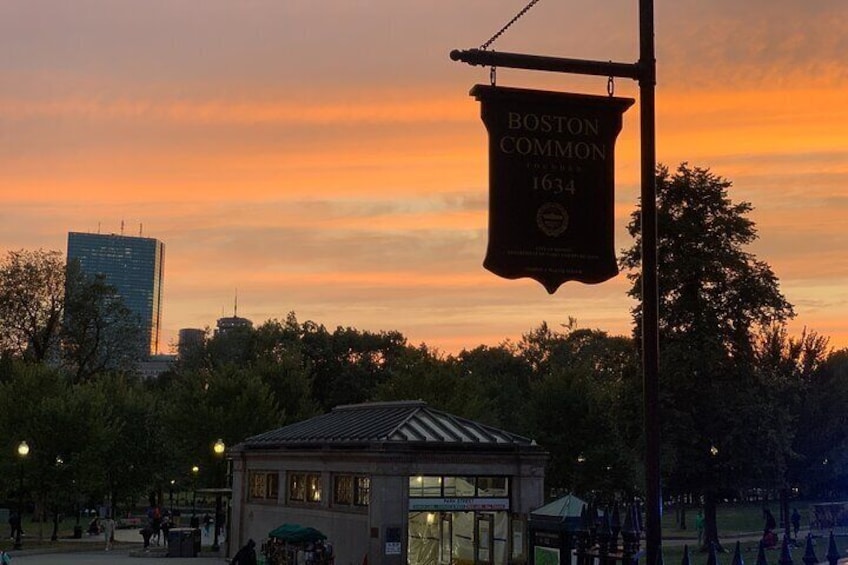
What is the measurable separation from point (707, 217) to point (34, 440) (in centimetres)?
4140

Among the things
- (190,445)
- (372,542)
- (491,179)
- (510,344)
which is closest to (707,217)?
(372,542)

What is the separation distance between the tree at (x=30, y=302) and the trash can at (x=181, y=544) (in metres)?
38.3

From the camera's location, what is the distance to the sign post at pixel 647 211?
9742 millimetres

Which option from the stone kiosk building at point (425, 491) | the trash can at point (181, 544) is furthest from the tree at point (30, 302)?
the stone kiosk building at point (425, 491)

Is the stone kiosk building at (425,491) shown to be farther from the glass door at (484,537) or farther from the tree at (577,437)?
the tree at (577,437)

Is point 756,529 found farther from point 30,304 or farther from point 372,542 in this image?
point 30,304

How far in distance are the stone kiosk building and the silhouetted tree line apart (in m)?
7.31

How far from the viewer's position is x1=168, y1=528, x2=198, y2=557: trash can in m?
47.2

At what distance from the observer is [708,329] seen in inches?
1852

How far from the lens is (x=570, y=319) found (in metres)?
136

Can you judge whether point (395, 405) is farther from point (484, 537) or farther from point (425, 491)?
point (484, 537)

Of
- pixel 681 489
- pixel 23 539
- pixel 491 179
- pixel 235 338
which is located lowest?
pixel 23 539

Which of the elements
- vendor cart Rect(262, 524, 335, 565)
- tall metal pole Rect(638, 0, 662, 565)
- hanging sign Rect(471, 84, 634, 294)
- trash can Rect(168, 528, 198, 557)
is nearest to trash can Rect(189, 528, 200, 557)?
trash can Rect(168, 528, 198, 557)

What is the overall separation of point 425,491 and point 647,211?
2463 centimetres
